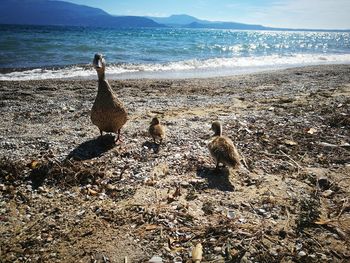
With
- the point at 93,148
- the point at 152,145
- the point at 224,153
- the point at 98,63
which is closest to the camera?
the point at 224,153

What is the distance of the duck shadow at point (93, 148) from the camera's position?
20.9 feet

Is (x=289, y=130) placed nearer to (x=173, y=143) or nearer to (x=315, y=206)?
(x=173, y=143)

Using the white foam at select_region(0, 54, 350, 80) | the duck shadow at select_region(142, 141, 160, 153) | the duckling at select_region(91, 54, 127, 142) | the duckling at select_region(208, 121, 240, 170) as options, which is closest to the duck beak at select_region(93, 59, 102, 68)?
the duckling at select_region(91, 54, 127, 142)

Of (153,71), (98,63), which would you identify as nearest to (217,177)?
(98,63)

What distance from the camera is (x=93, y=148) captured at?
678 centimetres

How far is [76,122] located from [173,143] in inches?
125

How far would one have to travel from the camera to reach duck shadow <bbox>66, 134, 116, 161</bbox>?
20.9 ft

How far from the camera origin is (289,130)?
8.01 m

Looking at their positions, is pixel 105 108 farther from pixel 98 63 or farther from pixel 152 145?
pixel 152 145

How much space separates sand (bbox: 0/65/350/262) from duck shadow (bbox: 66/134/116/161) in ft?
0.07

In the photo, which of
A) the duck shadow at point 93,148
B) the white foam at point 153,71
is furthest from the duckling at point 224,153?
the white foam at point 153,71

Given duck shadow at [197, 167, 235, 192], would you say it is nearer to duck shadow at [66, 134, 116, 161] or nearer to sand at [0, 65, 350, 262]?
sand at [0, 65, 350, 262]

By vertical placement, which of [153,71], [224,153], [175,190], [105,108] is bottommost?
[175,190]

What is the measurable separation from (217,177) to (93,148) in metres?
2.83
